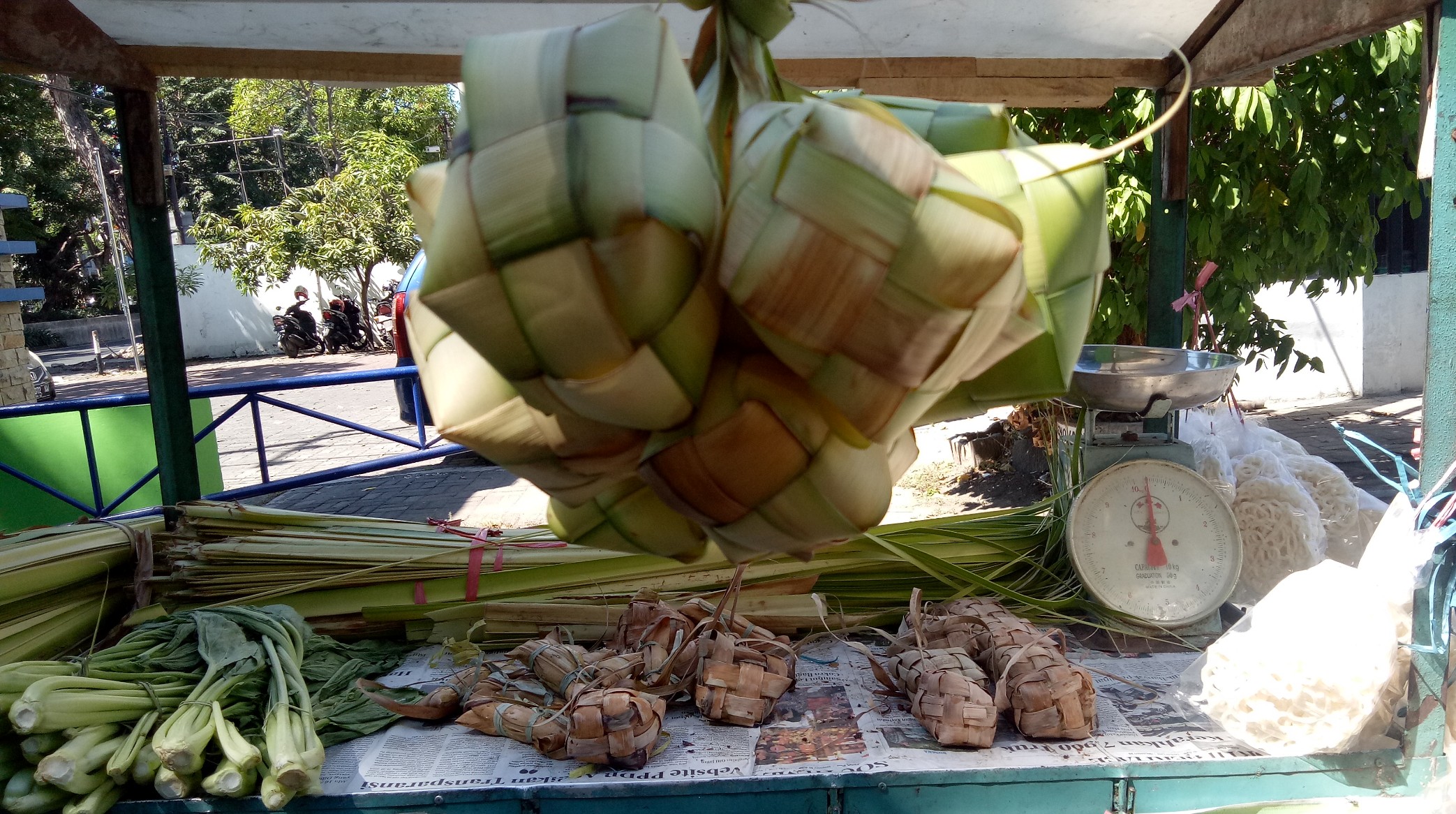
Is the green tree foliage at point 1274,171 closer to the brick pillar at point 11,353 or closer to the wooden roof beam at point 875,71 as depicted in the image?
the wooden roof beam at point 875,71

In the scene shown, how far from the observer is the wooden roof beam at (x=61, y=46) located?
2061mm

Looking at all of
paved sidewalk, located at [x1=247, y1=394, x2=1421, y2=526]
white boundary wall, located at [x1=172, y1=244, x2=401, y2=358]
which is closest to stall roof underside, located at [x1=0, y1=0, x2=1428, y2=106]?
paved sidewalk, located at [x1=247, y1=394, x2=1421, y2=526]

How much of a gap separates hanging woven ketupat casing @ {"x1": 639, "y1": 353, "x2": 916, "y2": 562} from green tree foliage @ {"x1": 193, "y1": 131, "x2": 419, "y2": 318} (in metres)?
15.1

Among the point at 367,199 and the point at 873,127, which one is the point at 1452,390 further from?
the point at 367,199

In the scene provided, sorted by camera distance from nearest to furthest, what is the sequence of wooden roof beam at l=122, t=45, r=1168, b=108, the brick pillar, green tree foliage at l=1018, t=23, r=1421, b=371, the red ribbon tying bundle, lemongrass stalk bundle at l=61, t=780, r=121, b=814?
lemongrass stalk bundle at l=61, t=780, r=121, b=814
wooden roof beam at l=122, t=45, r=1168, b=108
the red ribbon tying bundle
green tree foliage at l=1018, t=23, r=1421, b=371
the brick pillar

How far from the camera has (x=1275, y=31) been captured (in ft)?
7.07

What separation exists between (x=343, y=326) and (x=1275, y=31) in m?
17.2

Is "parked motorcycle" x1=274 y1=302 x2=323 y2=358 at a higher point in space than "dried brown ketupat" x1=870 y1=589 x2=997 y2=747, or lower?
higher

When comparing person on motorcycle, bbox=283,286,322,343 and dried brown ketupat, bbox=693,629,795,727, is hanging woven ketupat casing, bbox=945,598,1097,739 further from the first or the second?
person on motorcycle, bbox=283,286,322,343

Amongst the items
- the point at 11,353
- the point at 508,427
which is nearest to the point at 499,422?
the point at 508,427

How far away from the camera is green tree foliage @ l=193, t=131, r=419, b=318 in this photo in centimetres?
1463

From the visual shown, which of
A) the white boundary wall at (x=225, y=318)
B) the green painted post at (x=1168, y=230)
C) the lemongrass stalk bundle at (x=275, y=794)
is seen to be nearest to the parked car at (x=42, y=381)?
the white boundary wall at (x=225, y=318)

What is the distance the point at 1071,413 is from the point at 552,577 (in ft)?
5.35

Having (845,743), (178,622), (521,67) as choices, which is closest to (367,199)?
(178,622)
